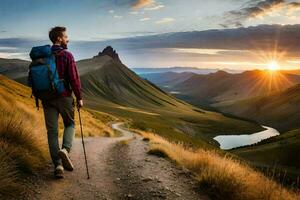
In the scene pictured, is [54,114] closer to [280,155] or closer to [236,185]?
[236,185]

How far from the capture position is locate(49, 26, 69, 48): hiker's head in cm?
975

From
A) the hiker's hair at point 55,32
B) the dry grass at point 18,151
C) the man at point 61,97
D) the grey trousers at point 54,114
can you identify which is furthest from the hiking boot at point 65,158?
the hiker's hair at point 55,32

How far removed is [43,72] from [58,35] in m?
1.19

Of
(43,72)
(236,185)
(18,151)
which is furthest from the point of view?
(18,151)

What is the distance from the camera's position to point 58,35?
9758mm

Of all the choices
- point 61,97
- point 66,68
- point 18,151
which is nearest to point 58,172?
point 18,151

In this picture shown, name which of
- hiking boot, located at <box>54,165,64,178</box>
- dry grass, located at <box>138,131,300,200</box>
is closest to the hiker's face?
hiking boot, located at <box>54,165,64,178</box>

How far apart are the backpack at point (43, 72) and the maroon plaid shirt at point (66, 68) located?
0.21 m

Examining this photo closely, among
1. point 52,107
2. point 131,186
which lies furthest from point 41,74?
point 131,186

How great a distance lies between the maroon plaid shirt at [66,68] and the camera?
950cm

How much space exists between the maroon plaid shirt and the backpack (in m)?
0.21

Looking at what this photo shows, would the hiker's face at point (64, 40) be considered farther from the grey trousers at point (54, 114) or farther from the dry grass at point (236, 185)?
the dry grass at point (236, 185)

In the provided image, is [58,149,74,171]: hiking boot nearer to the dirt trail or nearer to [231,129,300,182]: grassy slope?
the dirt trail

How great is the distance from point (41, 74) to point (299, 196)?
699 cm
